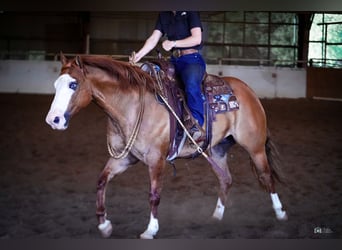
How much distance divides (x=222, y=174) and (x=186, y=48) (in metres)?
0.90

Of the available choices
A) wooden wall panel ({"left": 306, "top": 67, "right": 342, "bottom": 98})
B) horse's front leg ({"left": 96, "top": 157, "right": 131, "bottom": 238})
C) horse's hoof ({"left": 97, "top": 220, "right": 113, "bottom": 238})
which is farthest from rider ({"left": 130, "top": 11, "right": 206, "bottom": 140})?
wooden wall panel ({"left": 306, "top": 67, "right": 342, "bottom": 98})

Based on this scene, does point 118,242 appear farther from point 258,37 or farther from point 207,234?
point 258,37

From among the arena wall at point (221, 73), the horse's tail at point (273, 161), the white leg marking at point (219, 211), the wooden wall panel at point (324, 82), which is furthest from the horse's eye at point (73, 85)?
the wooden wall panel at point (324, 82)

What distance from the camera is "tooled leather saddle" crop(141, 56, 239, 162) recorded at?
9.20ft

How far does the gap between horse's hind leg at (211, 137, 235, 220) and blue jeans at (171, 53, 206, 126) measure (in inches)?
18.1

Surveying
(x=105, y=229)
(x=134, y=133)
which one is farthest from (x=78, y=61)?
(x=105, y=229)

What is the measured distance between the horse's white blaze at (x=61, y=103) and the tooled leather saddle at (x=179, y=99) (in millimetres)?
523

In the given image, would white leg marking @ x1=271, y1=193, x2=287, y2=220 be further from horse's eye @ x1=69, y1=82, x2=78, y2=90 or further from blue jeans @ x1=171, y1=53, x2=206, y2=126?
horse's eye @ x1=69, y1=82, x2=78, y2=90

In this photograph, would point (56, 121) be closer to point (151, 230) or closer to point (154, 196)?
point (154, 196)

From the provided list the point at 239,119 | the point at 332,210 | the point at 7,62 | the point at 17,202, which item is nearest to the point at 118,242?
the point at 239,119

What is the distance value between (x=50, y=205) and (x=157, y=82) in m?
1.22

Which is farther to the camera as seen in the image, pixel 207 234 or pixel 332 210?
pixel 332 210

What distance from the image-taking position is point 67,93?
7.88 ft

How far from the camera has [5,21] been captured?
1147 centimetres
